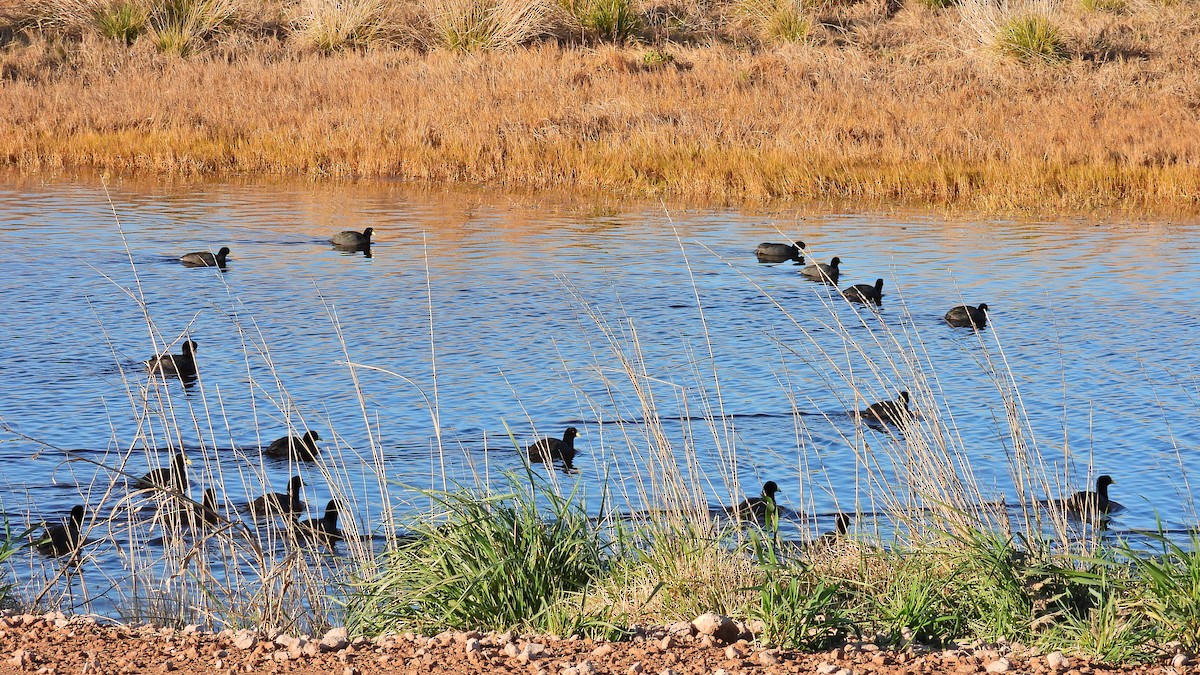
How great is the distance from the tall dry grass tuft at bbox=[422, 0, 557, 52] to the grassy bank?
0.25 feet

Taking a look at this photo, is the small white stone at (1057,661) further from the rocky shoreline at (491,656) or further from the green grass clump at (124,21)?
the green grass clump at (124,21)

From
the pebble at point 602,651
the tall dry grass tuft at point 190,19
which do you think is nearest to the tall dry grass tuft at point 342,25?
the tall dry grass tuft at point 190,19

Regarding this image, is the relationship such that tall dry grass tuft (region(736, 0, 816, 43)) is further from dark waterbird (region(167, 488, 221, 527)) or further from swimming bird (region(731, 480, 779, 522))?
dark waterbird (region(167, 488, 221, 527))

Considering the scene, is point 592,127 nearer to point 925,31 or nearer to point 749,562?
point 925,31

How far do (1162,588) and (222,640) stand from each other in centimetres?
348

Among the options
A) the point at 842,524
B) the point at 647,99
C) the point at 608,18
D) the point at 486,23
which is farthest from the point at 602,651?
the point at 608,18

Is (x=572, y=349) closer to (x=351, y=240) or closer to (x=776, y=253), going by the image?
(x=776, y=253)

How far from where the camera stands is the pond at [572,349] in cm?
909

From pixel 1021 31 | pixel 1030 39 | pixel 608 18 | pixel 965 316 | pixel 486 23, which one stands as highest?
pixel 608 18

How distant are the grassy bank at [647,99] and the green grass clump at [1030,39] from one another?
61 mm

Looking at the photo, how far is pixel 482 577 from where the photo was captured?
609cm

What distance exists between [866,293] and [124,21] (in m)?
29.5

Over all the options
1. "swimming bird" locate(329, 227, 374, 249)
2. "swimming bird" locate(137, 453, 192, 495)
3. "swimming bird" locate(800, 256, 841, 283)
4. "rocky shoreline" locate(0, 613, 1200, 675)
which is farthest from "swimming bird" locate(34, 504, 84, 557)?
"swimming bird" locate(329, 227, 374, 249)

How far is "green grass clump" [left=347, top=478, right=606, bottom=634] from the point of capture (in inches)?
239
